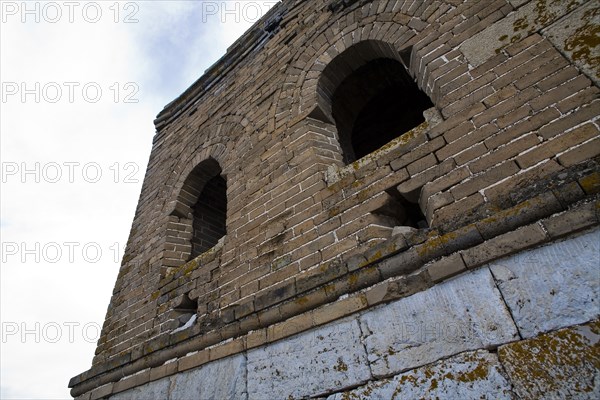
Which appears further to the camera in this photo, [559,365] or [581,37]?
[581,37]

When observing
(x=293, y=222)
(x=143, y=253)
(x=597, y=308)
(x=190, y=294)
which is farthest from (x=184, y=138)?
(x=597, y=308)

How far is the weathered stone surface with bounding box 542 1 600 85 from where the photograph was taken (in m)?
1.75

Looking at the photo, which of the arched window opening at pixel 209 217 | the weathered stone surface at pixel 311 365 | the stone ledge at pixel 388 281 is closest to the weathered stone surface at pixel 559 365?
the stone ledge at pixel 388 281

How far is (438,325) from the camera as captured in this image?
5.01ft

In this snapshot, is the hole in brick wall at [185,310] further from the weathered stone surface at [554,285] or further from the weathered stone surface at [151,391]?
the weathered stone surface at [554,285]

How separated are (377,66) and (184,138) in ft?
9.33

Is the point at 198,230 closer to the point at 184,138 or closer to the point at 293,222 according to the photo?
the point at 184,138

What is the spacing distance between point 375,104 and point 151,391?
4078 millimetres

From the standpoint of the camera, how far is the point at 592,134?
5.20ft

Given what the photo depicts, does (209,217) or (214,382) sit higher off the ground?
(209,217)

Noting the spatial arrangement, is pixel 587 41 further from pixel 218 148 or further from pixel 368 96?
pixel 218 148

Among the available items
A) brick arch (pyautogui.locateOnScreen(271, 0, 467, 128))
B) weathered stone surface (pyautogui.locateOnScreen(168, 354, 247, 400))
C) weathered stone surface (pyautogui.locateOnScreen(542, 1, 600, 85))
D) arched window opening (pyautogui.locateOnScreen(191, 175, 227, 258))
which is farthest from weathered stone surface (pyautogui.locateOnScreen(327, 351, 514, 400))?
arched window opening (pyautogui.locateOnScreen(191, 175, 227, 258))

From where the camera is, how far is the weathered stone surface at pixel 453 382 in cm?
132

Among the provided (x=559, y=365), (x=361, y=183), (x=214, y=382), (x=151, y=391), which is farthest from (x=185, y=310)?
(x=559, y=365)
